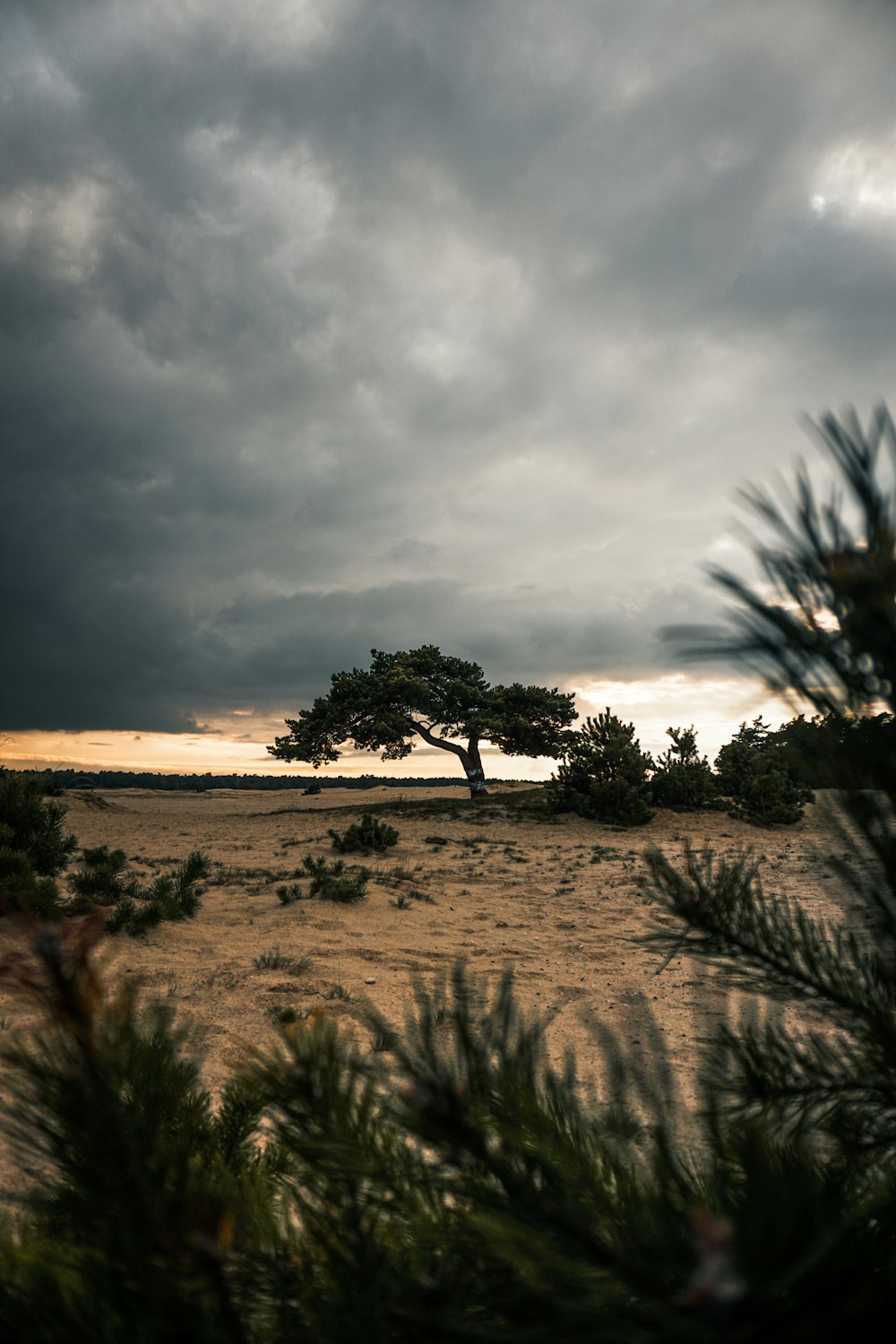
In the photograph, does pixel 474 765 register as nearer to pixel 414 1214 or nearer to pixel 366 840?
pixel 366 840

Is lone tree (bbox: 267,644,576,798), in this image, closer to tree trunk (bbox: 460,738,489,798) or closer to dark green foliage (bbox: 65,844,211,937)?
tree trunk (bbox: 460,738,489,798)

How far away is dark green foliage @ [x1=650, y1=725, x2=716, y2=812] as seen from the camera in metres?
17.5

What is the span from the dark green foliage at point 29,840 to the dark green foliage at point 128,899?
12.9 inches

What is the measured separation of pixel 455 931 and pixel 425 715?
17767 mm

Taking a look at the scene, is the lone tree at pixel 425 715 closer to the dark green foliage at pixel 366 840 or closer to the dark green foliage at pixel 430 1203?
the dark green foliage at pixel 366 840

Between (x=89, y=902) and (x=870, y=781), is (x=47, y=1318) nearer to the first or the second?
(x=870, y=781)

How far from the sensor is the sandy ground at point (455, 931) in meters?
4.67

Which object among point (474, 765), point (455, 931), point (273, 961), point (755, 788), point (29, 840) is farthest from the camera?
point (474, 765)

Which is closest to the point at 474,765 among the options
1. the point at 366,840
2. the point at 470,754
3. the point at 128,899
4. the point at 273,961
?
the point at 470,754

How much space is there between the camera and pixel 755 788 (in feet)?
51.2

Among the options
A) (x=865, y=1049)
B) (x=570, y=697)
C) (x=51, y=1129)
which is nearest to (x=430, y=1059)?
(x=51, y=1129)

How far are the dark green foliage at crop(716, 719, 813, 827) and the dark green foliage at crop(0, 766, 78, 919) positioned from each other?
11.9 meters

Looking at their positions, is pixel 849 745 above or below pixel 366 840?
above

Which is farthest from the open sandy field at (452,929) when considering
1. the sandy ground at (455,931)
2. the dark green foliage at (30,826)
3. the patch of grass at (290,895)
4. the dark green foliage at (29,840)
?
the dark green foliage at (30,826)
